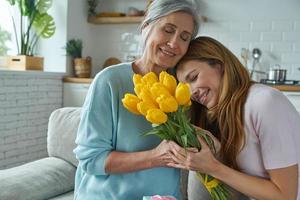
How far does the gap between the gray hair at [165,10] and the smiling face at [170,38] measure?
13 mm

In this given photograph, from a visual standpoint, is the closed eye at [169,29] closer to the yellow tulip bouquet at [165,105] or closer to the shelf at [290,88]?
the yellow tulip bouquet at [165,105]

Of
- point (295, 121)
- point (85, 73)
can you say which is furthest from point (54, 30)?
point (295, 121)

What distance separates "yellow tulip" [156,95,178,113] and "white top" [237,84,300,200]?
0.39m

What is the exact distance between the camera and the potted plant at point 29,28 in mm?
3641

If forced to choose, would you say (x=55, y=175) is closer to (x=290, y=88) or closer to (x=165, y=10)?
(x=165, y=10)

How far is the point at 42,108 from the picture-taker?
3840mm

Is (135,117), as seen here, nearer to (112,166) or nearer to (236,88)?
(112,166)

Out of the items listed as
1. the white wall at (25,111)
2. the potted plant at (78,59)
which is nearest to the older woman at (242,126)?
the white wall at (25,111)

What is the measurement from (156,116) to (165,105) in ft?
0.11

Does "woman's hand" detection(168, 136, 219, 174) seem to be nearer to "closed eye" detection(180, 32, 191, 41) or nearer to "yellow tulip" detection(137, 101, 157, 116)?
"yellow tulip" detection(137, 101, 157, 116)

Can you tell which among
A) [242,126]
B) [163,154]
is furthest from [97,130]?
[242,126]

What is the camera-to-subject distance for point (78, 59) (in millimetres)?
4148

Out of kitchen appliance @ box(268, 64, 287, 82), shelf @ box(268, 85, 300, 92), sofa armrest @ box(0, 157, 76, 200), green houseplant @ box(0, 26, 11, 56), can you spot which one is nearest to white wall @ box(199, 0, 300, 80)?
kitchen appliance @ box(268, 64, 287, 82)

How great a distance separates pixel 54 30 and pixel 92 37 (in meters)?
0.72
